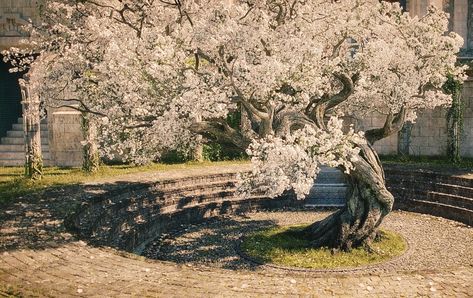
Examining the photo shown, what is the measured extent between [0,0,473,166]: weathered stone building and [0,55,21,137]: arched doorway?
52mm

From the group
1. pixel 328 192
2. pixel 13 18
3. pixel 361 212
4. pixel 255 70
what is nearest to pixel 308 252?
pixel 361 212

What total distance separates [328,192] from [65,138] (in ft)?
42.6

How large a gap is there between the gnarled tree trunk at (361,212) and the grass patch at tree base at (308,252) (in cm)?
28

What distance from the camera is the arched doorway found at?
88.8 feet

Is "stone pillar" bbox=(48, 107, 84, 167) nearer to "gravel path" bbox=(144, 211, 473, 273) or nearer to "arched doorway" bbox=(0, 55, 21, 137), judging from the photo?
"arched doorway" bbox=(0, 55, 21, 137)

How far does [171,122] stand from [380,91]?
6627 mm

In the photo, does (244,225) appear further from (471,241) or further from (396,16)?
(396,16)

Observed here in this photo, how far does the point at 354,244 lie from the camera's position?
43.1 feet

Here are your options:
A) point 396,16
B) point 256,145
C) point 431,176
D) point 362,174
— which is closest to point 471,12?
point 431,176

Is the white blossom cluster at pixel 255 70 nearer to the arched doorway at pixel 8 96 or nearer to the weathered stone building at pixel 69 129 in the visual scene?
the weathered stone building at pixel 69 129

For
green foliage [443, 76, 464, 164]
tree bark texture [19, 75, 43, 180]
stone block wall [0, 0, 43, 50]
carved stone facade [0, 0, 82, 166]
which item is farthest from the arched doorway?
green foliage [443, 76, 464, 164]

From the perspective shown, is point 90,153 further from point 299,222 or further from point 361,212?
point 361,212

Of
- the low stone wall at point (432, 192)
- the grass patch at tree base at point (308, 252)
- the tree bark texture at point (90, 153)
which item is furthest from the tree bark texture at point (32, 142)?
the low stone wall at point (432, 192)

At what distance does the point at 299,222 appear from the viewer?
16281mm
